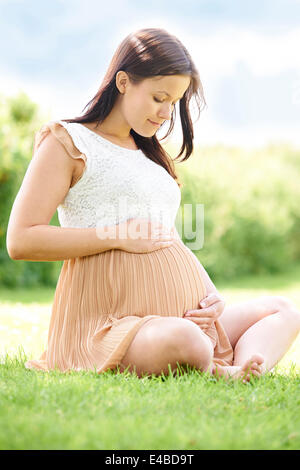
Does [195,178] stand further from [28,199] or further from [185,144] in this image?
[28,199]

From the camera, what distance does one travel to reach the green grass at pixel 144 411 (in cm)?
153

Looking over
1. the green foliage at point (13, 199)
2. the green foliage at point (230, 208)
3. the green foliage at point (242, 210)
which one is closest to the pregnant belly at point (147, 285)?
the green foliage at point (13, 199)

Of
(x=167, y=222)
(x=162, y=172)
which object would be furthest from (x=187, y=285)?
(x=162, y=172)

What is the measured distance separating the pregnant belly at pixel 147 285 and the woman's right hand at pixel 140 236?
Result: 3cm

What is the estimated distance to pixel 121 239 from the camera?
235 cm

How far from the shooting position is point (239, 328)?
2686mm

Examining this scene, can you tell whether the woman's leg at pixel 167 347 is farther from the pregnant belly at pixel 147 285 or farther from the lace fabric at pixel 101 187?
the lace fabric at pixel 101 187

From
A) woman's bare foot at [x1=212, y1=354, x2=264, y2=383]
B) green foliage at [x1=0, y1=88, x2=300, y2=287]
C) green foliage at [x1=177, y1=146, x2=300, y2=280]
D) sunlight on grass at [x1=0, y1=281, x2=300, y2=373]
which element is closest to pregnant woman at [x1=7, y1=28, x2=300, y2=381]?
woman's bare foot at [x1=212, y1=354, x2=264, y2=383]

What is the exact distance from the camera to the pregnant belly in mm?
2342

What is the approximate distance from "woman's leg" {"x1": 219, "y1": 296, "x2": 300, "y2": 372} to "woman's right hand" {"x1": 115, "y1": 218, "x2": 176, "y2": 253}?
1.76 feet

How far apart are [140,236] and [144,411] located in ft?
2.76

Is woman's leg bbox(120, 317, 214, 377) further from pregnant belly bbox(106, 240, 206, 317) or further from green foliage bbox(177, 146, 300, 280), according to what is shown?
green foliage bbox(177, 146, 300, 280)
